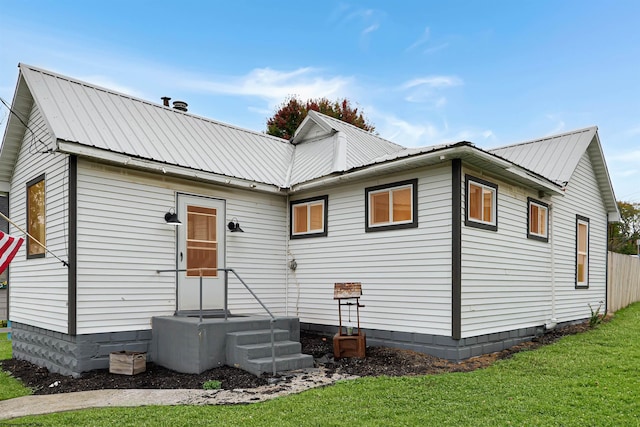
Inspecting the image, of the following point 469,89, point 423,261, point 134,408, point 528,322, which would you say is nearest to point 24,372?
point 134,408

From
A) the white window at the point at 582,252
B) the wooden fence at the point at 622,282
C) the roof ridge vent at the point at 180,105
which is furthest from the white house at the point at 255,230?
the wooden fence at the point at 622,282

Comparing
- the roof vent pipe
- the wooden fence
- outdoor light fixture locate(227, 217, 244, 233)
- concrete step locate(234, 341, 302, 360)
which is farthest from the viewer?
the wooden fence

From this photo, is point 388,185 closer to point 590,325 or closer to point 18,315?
point 590,325

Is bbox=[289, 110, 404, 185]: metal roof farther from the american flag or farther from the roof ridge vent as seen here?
the american flag

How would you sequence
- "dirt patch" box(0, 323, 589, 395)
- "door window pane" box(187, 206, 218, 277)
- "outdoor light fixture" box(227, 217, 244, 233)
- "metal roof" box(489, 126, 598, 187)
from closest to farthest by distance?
1. "dirt patch" box(0, 323, 589, 395)
2. "door window pane" box(187, 206, 218, 277)
3. "outdoor light fixture" box(227, 217, 244, 233)
4. "metal roof" box(489, 126, 598, 187)

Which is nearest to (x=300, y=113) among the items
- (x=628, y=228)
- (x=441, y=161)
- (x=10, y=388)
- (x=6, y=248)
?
(x=441, y=161)

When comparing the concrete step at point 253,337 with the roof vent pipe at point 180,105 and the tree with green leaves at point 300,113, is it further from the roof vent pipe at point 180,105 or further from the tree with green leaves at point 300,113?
the tree with green leaves at point 300,113

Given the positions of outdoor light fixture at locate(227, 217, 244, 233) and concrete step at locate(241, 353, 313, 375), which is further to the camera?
outdoor light fixture at locate(227, 217, 244, 233)

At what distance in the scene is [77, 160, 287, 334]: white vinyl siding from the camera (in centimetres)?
706

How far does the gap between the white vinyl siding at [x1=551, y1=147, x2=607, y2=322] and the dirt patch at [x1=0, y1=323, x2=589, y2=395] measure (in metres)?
3.38

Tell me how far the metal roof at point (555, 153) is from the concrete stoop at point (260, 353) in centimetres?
691

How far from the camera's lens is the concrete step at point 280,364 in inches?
254

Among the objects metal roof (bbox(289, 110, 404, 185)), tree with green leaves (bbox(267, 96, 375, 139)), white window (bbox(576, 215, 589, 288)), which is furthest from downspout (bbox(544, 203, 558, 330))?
tree with green leaves (bbox(267, 96, 375, 139))

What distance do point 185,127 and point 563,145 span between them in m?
9.14
